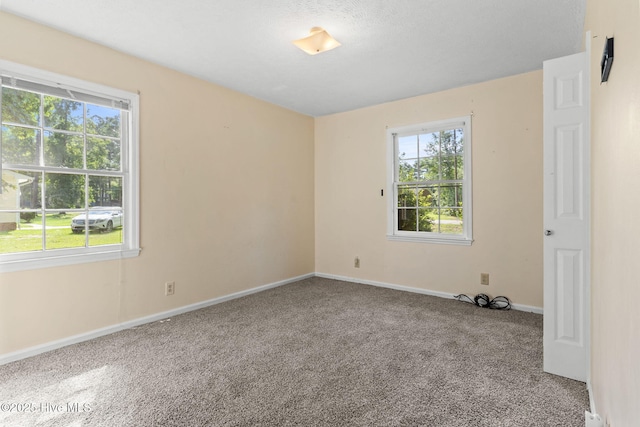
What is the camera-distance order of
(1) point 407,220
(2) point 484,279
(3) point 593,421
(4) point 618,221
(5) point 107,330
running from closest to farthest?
(4) point 618,221 < (3) point 593,421 < (5) point 107,330 < (2) point 484,279 < (1) point 407,220

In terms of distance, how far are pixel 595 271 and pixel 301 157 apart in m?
3.82

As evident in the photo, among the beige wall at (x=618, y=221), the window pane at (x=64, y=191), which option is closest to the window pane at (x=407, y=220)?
the beige wall at (x=618, y=221)

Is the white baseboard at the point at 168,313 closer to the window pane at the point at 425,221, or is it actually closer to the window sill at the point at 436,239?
the window sill at the point at 436,239

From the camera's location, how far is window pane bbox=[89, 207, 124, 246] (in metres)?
2.86

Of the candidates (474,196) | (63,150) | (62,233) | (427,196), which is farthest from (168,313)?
(474,196)

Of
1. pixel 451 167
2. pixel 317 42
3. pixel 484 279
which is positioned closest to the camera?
pixel 317 42

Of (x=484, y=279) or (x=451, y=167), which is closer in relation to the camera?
(x=484, y=279)

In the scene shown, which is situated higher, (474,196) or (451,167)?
(451,167)

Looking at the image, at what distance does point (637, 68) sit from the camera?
80 centimetres

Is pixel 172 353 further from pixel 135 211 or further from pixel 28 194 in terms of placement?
pixel 28 194

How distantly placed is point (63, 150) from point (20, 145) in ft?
0.88

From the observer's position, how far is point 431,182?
162 inches

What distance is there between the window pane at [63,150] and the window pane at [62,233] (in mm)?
412

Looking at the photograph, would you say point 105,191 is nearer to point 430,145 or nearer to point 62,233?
point 62,233
